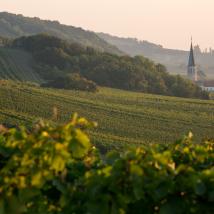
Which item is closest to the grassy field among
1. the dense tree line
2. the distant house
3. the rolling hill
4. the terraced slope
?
the dense tree line

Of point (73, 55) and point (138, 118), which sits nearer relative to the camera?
point (138, 118)

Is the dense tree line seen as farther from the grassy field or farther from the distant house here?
the distant house

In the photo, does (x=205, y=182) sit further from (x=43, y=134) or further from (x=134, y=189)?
(x=43, y=134)

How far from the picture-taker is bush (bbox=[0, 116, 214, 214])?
4.49 meters

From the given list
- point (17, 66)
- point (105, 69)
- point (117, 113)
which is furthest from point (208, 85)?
point (117, 113)

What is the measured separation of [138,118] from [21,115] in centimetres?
1013

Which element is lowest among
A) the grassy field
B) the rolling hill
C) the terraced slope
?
the grassy field

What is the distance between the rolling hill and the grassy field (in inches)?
3580

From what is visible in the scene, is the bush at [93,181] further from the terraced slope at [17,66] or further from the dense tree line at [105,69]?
the terraced slope at [17,66]

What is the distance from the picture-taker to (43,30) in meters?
163

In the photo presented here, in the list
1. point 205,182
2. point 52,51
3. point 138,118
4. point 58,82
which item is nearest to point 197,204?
point 205,182

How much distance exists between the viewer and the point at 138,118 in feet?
159

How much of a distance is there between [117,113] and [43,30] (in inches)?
4584

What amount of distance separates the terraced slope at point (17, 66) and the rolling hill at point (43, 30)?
220 ft
